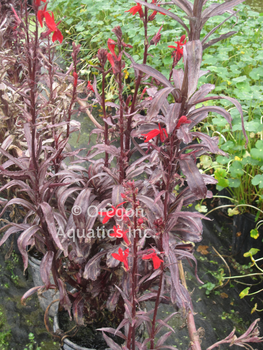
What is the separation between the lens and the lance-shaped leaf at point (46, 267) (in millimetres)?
1311

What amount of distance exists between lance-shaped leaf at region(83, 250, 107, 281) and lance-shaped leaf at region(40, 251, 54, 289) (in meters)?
0.15

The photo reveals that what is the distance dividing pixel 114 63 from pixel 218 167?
1.57 metres

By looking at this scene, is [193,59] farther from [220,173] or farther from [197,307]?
[197,307]

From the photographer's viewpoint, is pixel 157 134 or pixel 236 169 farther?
pixel 236 169

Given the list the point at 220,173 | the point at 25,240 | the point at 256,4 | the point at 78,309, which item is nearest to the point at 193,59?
the point at 25,240

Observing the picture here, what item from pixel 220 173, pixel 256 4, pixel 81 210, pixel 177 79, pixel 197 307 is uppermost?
pixel 256 4

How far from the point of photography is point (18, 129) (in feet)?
5.94

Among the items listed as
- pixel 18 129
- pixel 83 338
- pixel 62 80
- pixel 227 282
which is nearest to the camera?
pixel 83 338

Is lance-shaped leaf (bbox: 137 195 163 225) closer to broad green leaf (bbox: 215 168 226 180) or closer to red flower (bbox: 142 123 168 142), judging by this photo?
red flower (bbox: 142 123 168 142)

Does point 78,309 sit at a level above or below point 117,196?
below

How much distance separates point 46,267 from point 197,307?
1.17 metres

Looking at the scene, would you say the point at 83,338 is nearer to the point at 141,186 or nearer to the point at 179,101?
the point at 141,186

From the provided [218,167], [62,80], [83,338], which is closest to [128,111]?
[62,80]

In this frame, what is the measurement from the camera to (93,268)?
4.43 feet
